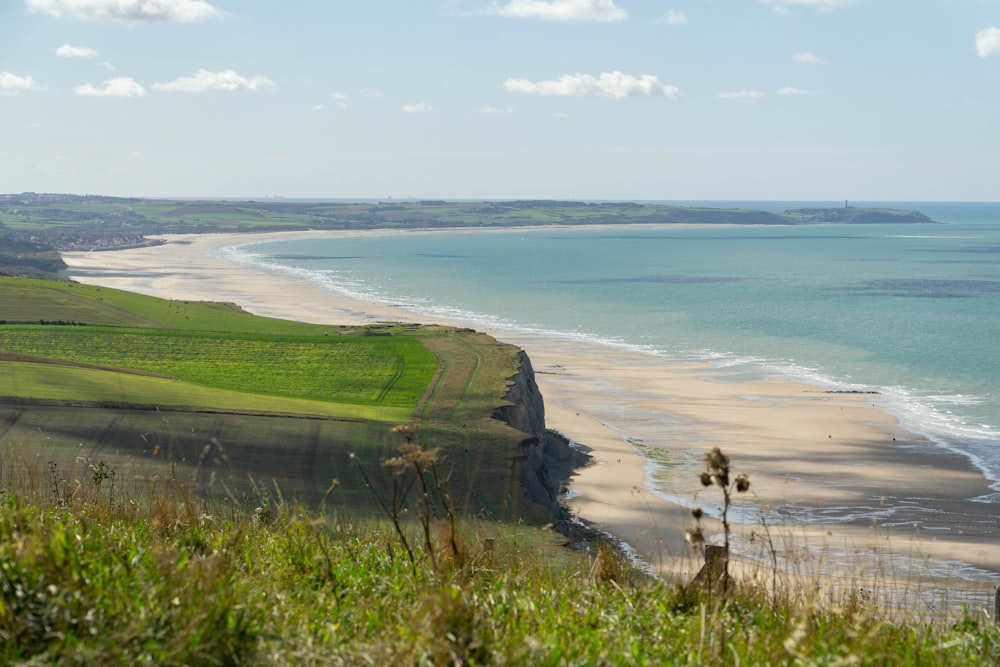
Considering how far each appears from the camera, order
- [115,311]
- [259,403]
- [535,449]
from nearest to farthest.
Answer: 1. [535,449]
2. [259,403]
3. [115,311]

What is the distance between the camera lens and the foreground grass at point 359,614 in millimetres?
4922

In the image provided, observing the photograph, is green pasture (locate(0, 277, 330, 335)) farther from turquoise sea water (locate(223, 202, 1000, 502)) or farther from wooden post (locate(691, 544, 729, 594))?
wooden post (locate(691, 544, 729, 594))

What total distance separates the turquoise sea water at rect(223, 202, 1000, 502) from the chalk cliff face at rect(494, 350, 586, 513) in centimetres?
1227

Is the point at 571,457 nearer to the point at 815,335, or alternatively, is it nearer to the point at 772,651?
the point at 772,651

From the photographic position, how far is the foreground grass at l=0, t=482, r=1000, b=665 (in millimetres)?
4922

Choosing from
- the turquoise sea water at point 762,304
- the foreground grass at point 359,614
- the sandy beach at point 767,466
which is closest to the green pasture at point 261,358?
the sandy beach at point 767,466

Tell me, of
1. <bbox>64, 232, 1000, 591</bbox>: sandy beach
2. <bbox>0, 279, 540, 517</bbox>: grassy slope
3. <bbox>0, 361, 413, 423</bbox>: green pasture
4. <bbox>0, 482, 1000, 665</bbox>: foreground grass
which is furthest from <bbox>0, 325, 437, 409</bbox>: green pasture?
<bbox>0, 482, 1000, 665</bbox>: foreground grass

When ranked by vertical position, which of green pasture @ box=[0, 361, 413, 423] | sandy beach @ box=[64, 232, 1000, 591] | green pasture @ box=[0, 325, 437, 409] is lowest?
sandy beach @ box=[64, 232, 1000, 591]

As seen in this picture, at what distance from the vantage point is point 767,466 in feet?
102

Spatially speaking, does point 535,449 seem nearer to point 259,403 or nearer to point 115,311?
point 259,403

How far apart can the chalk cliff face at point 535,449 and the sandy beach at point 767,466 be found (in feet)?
2.15

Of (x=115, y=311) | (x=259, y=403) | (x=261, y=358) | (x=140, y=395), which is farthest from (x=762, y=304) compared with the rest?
(x=140, y=395)

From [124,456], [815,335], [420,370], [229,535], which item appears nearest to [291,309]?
[815,335]

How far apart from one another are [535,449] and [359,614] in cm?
2123
